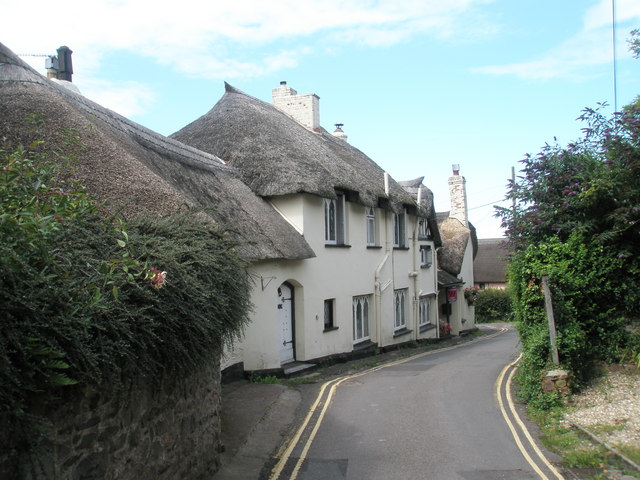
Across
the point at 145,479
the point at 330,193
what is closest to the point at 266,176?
the point at 330,193

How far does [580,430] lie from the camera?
938 cm

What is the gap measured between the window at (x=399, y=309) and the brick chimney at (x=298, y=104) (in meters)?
7.96

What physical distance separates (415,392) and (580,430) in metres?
4.14

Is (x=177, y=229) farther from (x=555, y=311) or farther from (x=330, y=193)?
(x=330, y=193)

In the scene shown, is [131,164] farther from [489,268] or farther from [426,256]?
[489,268]

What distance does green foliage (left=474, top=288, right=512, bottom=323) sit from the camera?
1773 inches

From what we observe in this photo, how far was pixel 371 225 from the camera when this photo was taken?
21.4 metres

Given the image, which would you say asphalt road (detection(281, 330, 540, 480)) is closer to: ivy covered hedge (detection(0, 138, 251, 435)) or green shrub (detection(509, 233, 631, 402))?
green shrub (detection(509, 233, 631, 402))

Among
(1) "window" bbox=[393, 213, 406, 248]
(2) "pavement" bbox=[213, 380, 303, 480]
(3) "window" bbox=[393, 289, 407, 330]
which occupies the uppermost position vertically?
(1) "window" bbox=[393, 213, 406, 248]

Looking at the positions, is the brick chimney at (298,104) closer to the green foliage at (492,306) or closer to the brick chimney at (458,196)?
the brick chimney at (458,196)

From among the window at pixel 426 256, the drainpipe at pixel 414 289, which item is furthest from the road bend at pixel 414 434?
the window at pixel 426 256

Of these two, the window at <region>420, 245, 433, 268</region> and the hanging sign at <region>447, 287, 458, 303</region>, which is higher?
the window at <region>420, 245, 433, 268</region>

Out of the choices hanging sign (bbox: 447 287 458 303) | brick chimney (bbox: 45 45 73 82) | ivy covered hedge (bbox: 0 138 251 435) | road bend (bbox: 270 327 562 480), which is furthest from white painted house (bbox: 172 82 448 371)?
ivy covered hedge (bbox: 0 138 251 435)

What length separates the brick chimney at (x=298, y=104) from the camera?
2488cm
